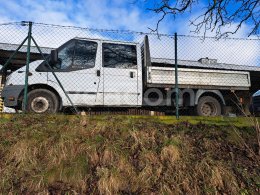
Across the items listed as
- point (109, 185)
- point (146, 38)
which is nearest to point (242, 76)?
point (146, 38)

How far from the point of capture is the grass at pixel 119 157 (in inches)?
144

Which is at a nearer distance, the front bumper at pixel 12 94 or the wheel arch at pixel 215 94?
the front bumper at pixel 12 94

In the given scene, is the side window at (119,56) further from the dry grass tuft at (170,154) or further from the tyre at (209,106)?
the dry grass tuft at (170,154)

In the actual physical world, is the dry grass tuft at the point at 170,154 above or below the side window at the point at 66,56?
below

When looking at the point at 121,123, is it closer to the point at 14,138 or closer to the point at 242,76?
the point at 14,138

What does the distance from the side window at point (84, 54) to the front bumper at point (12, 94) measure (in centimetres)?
143

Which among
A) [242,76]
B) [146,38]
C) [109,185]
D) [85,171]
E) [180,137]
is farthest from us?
[242,76]

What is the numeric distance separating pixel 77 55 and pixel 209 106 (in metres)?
4.00

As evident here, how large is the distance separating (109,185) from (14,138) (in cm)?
174

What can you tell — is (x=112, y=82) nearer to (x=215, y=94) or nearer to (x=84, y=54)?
(x=84, y=54)

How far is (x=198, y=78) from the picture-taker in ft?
25.5

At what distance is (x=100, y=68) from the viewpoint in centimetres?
705

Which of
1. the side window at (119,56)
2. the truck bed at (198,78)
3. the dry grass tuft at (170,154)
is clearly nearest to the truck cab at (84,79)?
the side window at (119,56)

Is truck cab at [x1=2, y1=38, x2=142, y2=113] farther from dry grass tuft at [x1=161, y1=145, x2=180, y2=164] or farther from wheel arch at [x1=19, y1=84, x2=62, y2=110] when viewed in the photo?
dry grass tuft at [x1=161, y1=145, x2=180, y2=164]
